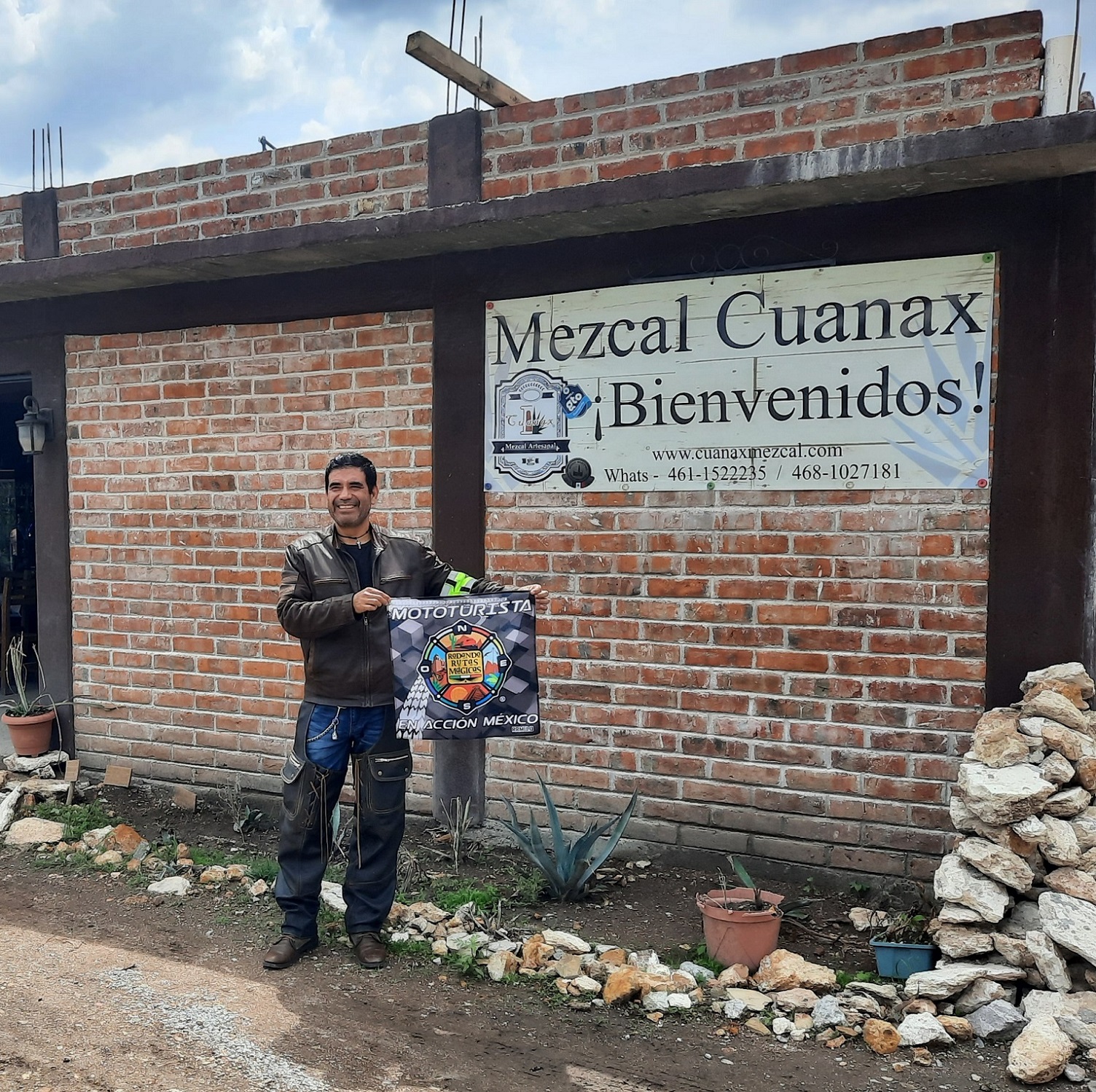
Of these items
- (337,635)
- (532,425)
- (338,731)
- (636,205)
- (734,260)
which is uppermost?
(636,205)

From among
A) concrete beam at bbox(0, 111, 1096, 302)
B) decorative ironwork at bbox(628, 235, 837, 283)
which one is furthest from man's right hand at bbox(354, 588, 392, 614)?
decorative ironwork at bbox(628, 235, 837, 283)

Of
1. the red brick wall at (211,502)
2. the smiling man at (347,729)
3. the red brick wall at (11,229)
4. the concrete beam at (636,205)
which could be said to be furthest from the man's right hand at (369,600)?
the red brick wall at (11,229)

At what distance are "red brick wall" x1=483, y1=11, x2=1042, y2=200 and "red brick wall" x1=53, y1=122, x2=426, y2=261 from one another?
532 mm

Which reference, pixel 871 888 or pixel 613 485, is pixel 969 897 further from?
pixel 613 485

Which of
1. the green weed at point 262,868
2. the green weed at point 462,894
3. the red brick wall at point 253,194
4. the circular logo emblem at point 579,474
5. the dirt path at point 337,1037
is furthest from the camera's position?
the red brick wall at point 253,194

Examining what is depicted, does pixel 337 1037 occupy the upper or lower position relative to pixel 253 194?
lower

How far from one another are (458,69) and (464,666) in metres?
3.09

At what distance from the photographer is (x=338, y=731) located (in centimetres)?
396

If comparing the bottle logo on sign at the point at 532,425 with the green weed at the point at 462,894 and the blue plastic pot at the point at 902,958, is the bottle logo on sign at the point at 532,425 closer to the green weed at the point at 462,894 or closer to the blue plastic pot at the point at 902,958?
the green weed at the point at 462,894

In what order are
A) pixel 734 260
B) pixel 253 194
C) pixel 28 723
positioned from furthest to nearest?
pixel 28 723
pixel 253 194
pixel 734 260

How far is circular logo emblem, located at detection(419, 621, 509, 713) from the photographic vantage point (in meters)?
4.03

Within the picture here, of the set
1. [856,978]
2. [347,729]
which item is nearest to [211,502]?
[347,729]

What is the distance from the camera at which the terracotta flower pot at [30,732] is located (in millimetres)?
6320

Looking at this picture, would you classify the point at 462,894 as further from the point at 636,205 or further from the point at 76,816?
the point at 636,205
